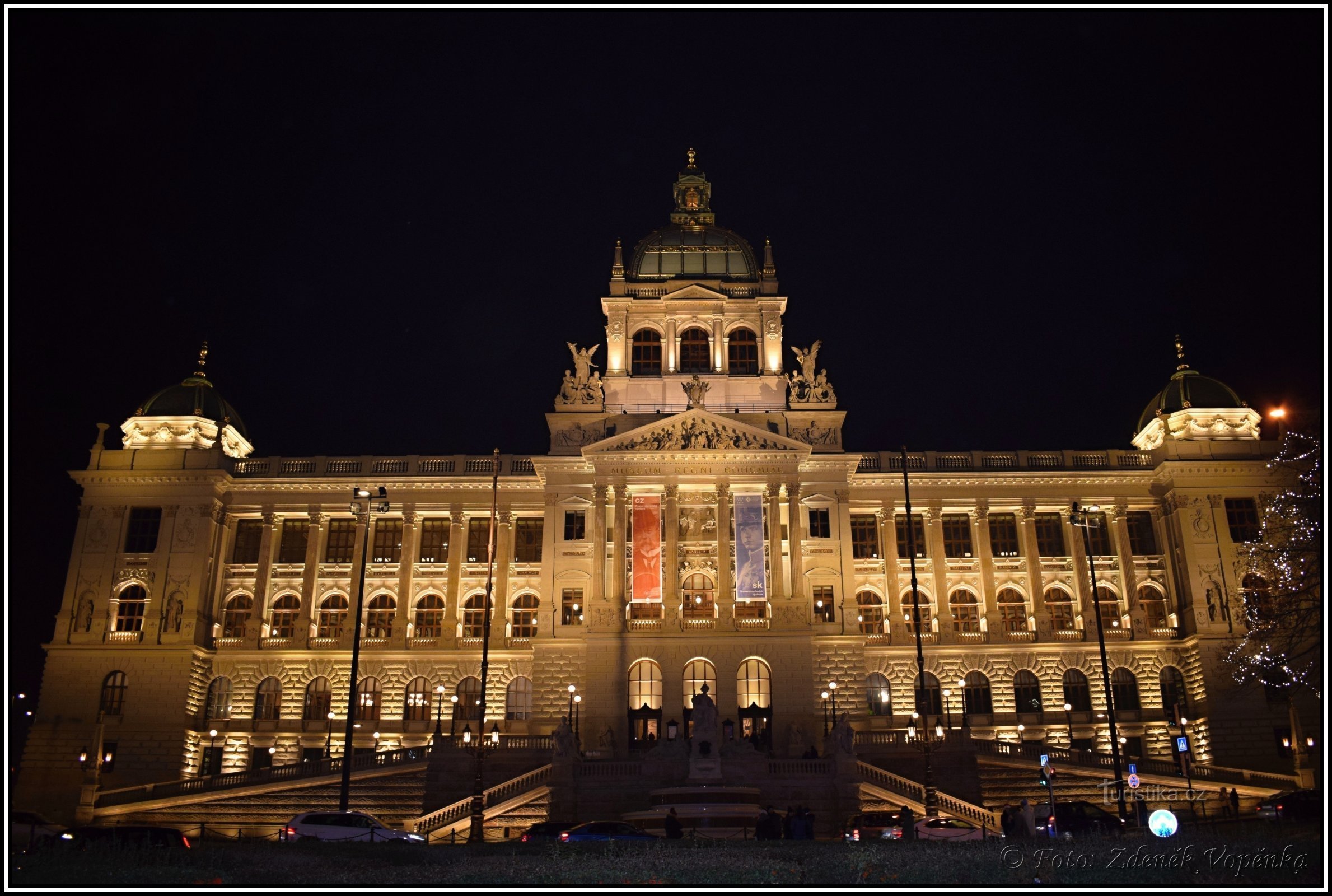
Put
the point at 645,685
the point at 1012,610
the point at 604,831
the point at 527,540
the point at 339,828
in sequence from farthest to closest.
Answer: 1. the point at 527,540
2. the point at 1012,610
3. the point at 645,685
4. the point at 339,828
5. the point at 604,831

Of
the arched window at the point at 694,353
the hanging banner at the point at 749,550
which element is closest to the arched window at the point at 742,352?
the arched window at the point at 694,353

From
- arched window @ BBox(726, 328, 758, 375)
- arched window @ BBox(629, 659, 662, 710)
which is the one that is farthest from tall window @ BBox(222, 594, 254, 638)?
arched window @ BBox(726, 328, 758, 375)

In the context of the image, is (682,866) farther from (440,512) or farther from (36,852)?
(440,512)

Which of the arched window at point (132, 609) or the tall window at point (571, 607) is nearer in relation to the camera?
the tall window at point (571, 607)

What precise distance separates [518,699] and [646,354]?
78.6 ft

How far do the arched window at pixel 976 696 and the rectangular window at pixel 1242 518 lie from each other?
55.1ft

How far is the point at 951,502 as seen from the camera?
6706cm

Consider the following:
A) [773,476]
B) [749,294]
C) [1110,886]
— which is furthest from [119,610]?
[1110,886]

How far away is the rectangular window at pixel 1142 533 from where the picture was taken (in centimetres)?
6594

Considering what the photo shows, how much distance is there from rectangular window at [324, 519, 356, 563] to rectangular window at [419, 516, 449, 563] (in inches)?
166

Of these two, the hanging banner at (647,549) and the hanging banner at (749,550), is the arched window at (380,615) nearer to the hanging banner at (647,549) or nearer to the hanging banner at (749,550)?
the hanging banner at (647,549)

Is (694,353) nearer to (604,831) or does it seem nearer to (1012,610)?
(1012,610)

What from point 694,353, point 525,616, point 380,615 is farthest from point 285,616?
point 694,353

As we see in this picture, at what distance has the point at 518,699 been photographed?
6266 cm
